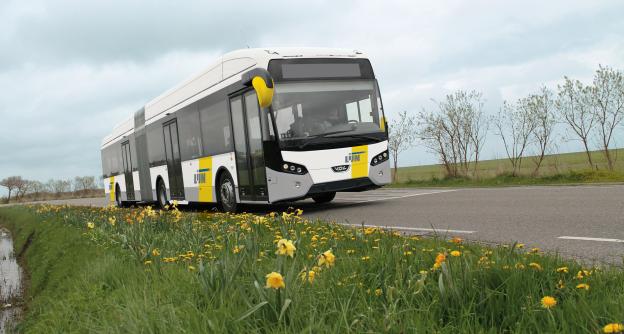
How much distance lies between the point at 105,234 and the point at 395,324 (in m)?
6.56

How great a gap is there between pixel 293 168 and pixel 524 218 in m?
4.31

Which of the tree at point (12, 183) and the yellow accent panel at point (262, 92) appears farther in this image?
the tree at point (12, 183)

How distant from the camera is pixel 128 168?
21.3m

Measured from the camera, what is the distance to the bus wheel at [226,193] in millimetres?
12109

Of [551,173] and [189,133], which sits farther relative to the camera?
[551,173]

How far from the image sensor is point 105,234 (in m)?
8.10

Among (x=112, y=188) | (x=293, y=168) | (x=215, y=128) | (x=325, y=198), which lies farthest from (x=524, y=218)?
(x=112, y=188)

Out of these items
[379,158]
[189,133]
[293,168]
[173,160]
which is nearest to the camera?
[293,168]

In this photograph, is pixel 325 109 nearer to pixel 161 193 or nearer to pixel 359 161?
pixel 359 161

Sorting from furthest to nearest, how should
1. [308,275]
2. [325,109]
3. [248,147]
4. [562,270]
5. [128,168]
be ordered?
[128,168], [248,147], [325,109], [562,270], [308,275]

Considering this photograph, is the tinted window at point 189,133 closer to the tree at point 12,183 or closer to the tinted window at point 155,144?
the tinted window at point 155,144

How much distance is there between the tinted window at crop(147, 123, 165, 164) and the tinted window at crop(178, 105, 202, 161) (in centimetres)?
184

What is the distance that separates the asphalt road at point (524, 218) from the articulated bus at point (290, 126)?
0.92 metres

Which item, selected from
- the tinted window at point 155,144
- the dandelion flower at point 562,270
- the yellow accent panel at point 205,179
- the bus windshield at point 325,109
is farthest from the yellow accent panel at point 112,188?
the dandelion flower at point 562,270
